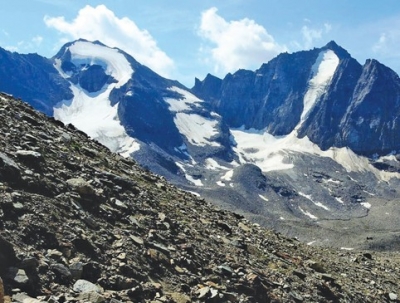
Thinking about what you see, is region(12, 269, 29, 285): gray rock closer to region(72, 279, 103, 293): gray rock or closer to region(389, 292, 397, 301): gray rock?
region(72, 279, 103, 293): gray rock

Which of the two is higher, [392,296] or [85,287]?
[392,296]

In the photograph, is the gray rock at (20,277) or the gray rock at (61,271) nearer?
the gray rock at (20,277)

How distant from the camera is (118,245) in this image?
18.2m

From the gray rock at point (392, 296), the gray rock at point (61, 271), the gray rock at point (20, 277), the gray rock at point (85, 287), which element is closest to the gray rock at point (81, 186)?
the gray rock at point (61, 271)

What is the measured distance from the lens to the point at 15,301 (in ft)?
42.8

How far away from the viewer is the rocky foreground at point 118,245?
15227 millimetres

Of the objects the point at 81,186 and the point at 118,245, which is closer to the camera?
the point at 118,245

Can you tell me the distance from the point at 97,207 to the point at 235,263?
19.8 ft

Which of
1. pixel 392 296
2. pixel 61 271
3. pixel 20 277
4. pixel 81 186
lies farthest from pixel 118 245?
pixel 392 296

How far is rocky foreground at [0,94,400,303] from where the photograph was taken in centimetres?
1523

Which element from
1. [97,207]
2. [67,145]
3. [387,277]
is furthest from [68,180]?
[387,277]

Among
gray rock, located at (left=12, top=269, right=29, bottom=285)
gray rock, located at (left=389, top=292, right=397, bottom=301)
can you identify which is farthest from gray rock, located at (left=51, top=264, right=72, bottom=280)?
gray rock, located at (left=389, top=292, right=397, bottom=301)

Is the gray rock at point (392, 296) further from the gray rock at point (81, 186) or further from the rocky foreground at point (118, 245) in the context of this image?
the gray rock at point (81, 186)

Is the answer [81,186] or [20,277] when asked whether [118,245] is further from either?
[20,277]
